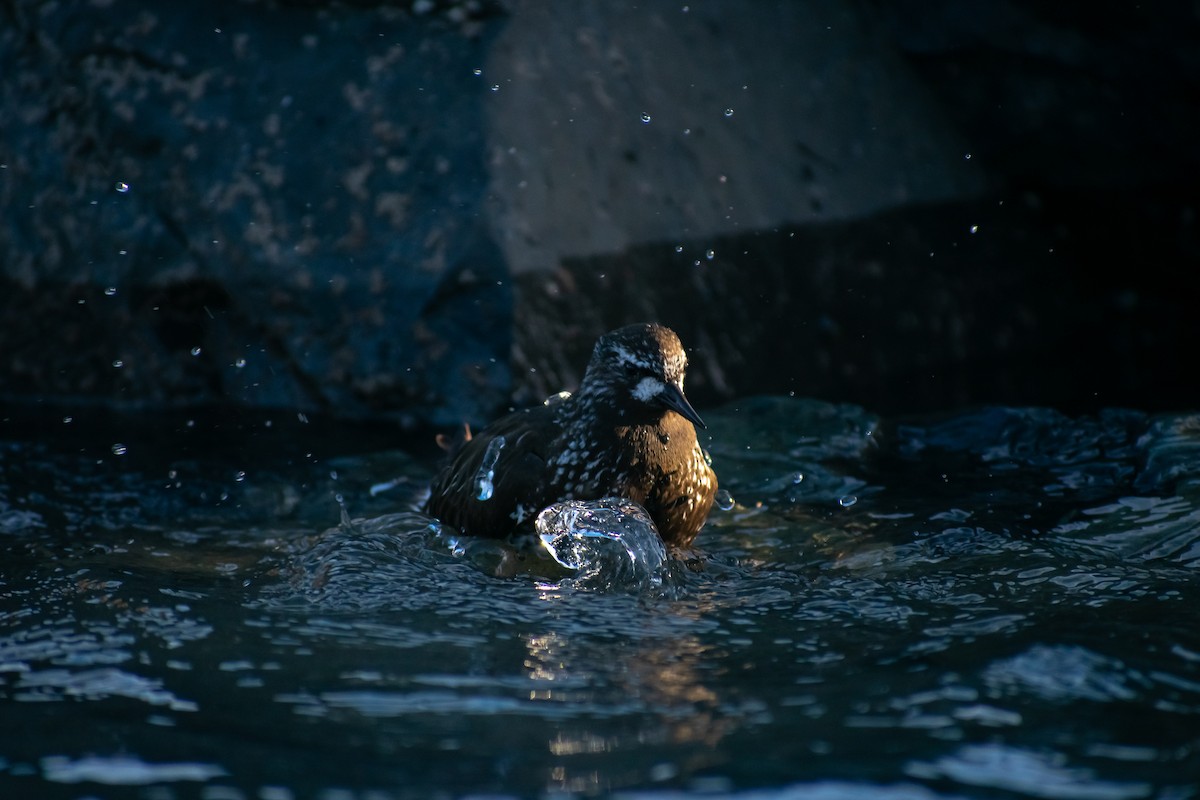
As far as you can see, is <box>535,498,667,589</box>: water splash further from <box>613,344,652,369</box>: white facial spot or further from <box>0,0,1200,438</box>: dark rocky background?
<box>0,0,1200,438</box>: dark rocky background

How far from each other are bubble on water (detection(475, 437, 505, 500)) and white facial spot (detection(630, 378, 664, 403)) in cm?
60

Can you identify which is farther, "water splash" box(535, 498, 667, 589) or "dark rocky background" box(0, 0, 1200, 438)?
"dark rocky background" box(0, 0, 1200, 438)

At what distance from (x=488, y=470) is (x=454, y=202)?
1863 millimetres

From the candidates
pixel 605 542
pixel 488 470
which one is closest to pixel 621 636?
pixel 605 542

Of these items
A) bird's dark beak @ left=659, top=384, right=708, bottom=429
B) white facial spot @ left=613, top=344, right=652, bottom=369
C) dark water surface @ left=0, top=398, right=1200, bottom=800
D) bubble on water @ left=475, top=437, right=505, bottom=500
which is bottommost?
dark water surface @ left=0, top=398, right=1200, bottom=800

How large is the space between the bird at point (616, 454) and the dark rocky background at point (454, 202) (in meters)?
1.51

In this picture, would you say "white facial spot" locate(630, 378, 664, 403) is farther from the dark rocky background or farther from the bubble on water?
the dark rocky background

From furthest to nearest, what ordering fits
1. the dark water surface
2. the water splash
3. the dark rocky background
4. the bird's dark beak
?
the dark rocky background
the bird's dark beak
the water splash
the dark water surface

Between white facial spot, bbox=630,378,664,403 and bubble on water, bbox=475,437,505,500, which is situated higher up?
white facial spot, bbox=630,378,664,403

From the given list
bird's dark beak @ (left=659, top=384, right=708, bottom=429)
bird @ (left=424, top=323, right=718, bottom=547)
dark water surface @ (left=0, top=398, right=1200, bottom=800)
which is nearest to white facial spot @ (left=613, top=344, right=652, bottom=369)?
bird @ (left=424, top=323, right=718, bottom=547)

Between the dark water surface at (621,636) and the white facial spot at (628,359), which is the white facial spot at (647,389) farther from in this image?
the dark water surface at (621,636)

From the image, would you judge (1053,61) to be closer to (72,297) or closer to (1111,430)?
(1111,430)

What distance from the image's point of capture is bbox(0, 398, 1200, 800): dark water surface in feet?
9.33

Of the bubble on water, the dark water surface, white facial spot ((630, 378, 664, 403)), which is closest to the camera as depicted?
the dark water surface
